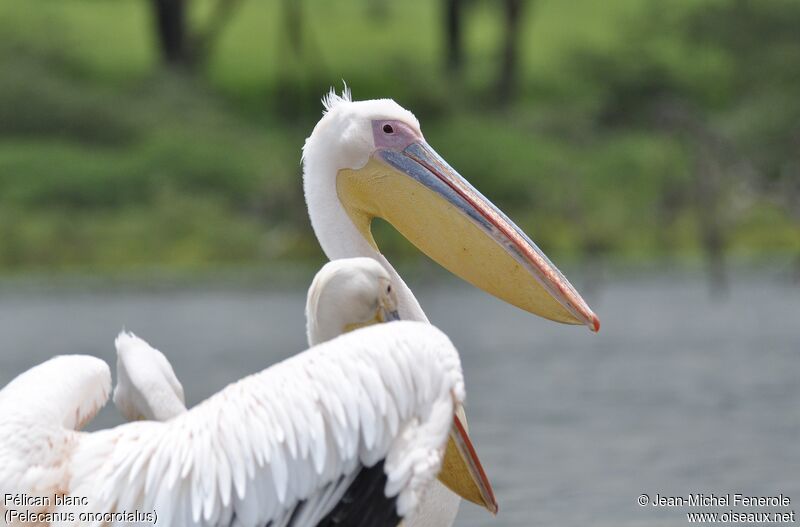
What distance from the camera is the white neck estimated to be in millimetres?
4086

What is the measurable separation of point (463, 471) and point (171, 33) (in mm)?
26190

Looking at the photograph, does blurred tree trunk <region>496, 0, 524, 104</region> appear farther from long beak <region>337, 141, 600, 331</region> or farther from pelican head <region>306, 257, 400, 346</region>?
pelican head <region>306, 257, 400, 346</region>

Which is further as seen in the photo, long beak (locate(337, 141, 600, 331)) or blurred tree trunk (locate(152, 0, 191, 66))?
blurred tree trunk (locate(152, 0, 191, 66))

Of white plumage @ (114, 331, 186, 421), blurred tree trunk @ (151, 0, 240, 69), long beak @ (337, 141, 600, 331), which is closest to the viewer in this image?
white plumage @ (114, 331, 186, 421)

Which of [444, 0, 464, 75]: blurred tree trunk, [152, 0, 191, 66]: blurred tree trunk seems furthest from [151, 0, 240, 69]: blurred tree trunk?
[444, 0, 464, 75]: blurred tree trunk

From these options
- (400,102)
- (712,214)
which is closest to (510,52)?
(400,102)

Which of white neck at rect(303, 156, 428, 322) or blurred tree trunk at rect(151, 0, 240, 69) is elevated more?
blurred tree trunk at rect(151, 0, 240, 69)

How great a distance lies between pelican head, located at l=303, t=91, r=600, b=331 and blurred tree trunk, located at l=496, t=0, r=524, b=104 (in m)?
24.7

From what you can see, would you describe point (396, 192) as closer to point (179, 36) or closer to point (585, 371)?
point (585, 371)

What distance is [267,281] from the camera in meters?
21.2

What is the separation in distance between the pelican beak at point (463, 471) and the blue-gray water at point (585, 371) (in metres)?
1.82

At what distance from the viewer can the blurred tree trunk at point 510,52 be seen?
28.8m

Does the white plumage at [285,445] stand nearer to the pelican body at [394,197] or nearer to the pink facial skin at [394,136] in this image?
the pelican body at [394,197]

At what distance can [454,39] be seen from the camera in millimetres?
29141
